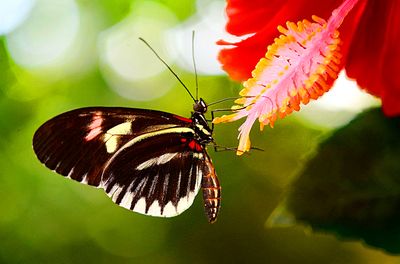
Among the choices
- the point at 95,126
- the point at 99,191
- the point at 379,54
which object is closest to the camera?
the point at 379,54

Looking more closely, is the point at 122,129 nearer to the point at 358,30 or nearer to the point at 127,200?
the point at 127,200

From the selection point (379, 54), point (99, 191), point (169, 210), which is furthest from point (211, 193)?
point (99, 191)

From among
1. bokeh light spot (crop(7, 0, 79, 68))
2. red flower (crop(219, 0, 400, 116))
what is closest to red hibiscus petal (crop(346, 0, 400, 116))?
red flower (crop(219, 0, 400, 116))

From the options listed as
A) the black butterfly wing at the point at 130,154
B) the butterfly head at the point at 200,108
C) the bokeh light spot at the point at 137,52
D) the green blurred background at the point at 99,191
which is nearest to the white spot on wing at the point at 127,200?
the black butterfly wing at the point at 130,154

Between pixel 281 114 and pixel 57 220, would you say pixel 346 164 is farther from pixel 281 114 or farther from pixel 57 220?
pixel 57 220

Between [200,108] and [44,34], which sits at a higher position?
[44,34]

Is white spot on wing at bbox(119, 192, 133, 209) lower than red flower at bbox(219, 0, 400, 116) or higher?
lower

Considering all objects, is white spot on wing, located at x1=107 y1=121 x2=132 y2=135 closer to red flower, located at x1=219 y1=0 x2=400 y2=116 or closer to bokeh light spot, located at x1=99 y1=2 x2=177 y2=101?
red flower, located at x1=219 y1=0 x2=400 y2=116
